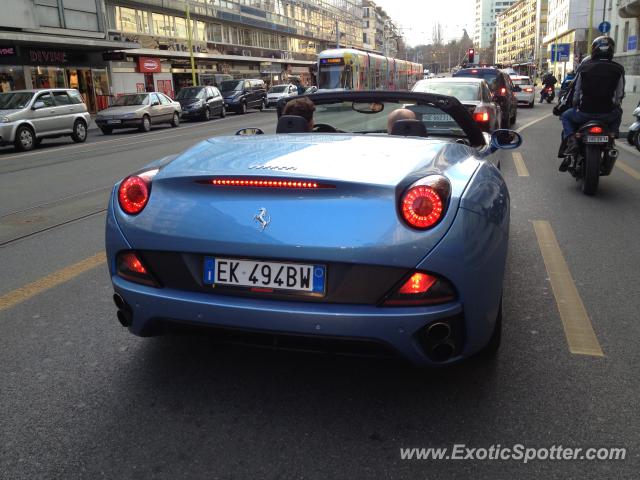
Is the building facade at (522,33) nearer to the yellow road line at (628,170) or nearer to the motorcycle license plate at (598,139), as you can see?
the yellow road line at (628,170)

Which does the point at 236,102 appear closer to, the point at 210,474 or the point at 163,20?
the point at 163,20

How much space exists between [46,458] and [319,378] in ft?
3.90

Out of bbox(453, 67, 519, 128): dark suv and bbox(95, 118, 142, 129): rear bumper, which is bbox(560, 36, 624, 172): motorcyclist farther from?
bbox(95, 118, 142, 129): rear bumper

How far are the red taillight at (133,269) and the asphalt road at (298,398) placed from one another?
356 millimetres

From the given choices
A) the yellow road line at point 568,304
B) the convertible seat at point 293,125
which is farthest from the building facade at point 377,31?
the convertible seat at point 293,125

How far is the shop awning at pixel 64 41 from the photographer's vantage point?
89.9ft

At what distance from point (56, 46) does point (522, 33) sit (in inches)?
5872

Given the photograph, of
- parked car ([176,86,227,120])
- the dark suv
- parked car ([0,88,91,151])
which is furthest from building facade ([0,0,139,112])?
the dark suv

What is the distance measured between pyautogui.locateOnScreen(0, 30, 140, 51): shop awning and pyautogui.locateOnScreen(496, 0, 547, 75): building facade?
89977 mm

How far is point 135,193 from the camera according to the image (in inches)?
107

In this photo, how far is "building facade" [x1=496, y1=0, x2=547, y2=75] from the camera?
133 metres

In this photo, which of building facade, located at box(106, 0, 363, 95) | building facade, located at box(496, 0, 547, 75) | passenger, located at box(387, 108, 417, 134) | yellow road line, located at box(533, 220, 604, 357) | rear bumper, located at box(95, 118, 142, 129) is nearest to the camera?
yellow road line, located at box(533, 220, 604, 357)

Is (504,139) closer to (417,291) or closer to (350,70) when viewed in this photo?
(417,291)

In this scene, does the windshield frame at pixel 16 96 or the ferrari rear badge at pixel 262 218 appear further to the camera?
the windshield frame at pixel 16 96
